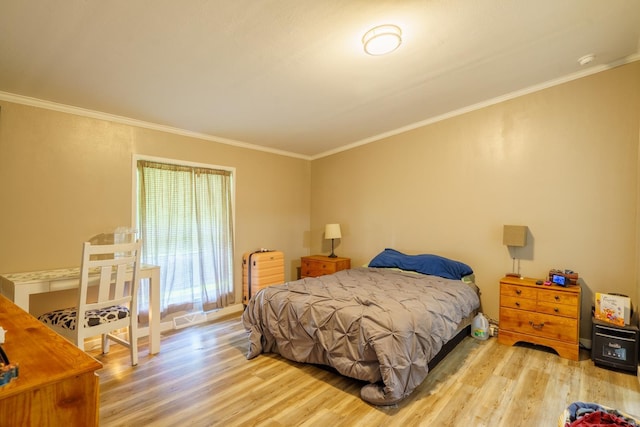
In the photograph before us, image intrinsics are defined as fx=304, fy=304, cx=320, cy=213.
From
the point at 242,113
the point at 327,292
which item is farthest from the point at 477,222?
the point at 242,113

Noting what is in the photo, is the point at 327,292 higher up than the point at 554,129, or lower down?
lower down

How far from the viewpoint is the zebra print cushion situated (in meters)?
2.33

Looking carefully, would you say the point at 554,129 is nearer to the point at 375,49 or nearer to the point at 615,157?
the point at 615,157

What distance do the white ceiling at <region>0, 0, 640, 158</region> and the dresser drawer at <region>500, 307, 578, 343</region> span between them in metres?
2.29

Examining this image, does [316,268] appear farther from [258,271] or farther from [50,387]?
[50,387]

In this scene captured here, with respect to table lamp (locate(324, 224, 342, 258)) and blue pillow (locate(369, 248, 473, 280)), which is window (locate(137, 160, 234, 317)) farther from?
blue pillow (locate(369, 248, 473, 280))

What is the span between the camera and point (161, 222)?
11.6 feet

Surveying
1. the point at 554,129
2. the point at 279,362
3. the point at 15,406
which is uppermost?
the point at 554,129

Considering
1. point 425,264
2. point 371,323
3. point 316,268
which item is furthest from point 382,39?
point 316,268

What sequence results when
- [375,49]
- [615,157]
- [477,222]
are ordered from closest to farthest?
[375,49]
[615,157]
[477,222]

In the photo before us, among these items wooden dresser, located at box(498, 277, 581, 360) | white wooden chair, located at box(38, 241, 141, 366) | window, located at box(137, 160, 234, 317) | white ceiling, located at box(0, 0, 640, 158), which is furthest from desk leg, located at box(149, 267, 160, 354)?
wooden dresser, located at box(498, 277, 581, 360)

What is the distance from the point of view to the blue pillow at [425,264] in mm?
3449

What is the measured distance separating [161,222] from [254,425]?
2.52 meters

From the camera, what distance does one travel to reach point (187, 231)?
3768 mm
